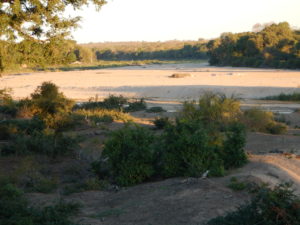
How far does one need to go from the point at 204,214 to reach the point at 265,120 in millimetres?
11249

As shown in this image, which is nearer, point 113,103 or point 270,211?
point 270,211

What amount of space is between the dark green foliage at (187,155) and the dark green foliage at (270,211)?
11.1 feet

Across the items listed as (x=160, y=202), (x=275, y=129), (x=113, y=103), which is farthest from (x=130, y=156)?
(x=113, y=103)

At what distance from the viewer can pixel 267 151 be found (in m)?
13.7

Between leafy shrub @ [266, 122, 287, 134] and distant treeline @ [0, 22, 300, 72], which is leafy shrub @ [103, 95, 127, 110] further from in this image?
leafy shrub @ [266, 122, 287, 134]

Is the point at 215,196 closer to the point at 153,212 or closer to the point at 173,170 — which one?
the point at 153,212

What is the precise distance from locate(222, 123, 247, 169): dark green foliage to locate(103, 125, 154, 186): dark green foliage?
162cm

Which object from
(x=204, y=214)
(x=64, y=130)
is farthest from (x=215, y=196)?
(x=64, y=130)

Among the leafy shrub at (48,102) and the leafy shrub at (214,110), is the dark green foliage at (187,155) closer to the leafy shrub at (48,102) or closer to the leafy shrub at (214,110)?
the leafy shrub at (214,110)

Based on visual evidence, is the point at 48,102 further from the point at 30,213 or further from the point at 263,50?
the point at 263,50

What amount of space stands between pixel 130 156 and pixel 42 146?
4787mm

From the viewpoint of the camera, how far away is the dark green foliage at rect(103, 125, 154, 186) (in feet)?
34.2

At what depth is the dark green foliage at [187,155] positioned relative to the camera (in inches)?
400

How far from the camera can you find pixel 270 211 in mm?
6289
